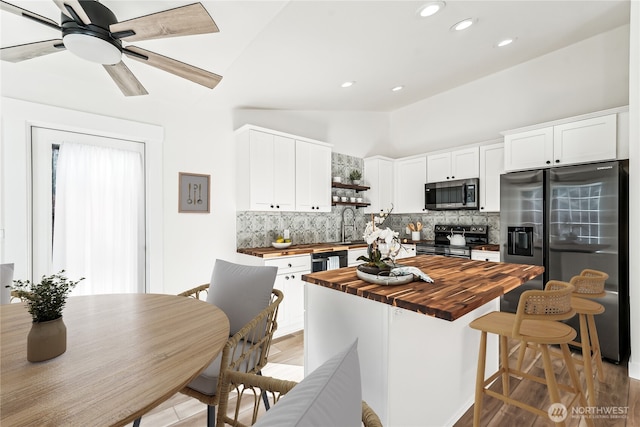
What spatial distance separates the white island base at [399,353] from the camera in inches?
57.3

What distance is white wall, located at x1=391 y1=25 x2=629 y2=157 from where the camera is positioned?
316cm

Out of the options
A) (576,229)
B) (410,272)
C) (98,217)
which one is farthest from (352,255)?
(98,217)

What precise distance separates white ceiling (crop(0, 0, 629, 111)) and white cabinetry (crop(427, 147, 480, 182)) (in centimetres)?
106

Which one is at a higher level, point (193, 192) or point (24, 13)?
point (24, 13)

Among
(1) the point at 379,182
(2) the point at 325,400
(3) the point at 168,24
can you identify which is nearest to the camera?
(2) the point at 325,400

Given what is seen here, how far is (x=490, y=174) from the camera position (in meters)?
3.78

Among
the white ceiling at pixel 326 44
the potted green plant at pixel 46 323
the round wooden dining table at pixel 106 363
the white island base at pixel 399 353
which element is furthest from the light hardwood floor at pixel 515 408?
the white ceiling at pixel 326 44

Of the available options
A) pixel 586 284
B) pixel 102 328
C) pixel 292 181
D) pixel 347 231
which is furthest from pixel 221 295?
pixel 347 231

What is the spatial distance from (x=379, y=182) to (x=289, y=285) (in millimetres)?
2413

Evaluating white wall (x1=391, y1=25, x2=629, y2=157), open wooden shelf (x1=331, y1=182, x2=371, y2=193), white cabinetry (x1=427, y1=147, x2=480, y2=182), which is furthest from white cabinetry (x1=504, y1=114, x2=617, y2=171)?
open wooden shelf (x1=331, y1=182, x2=371, y2=193)

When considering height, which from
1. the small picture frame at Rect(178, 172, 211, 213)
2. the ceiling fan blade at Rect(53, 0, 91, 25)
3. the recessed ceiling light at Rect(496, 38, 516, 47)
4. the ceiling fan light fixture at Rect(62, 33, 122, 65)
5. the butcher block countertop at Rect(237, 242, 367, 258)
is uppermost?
the recessed ceiling light at Rect(496, 38, 516, 47)

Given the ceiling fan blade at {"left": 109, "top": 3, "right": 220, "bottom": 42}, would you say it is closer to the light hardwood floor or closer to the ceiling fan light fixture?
the ceiling fan light fixture

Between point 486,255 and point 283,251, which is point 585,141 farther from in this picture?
point 283,251

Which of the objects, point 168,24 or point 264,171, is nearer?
point 168,24
